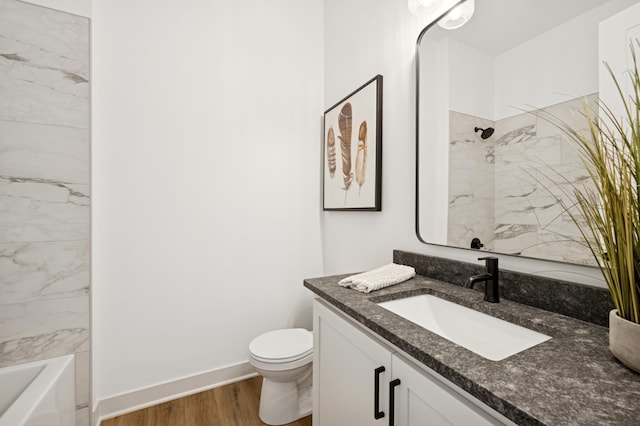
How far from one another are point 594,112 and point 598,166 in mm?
339

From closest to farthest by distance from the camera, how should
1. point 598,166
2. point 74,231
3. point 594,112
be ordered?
point 598,166, point 594,112, point 74,231

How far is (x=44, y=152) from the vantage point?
1356mm

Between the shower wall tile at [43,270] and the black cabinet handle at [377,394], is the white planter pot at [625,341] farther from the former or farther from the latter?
the shower wall tile at [43,270]

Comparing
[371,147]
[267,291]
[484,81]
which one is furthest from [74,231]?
[484,81]

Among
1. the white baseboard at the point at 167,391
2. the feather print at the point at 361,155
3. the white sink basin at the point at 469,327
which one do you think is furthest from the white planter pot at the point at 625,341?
the white baseboard at the point at 167,391

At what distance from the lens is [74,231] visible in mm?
1409

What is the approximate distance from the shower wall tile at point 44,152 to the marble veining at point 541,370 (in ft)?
5.09

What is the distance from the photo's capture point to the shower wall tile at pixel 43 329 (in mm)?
1292

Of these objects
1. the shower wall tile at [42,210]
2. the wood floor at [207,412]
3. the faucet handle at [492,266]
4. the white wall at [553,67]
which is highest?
the white wall at [553,67]

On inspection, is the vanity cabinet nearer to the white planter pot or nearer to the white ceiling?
the white planter pot

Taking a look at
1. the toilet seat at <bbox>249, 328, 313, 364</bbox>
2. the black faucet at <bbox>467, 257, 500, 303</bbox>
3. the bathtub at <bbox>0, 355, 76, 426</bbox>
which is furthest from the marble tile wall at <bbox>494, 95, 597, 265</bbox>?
the bathtub at <bbox>0, 355, 76, 426</bbox>

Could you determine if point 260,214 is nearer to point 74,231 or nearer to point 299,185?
point 299,185

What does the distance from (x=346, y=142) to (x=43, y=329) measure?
1913 mm

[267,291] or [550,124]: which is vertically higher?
[550,124]
